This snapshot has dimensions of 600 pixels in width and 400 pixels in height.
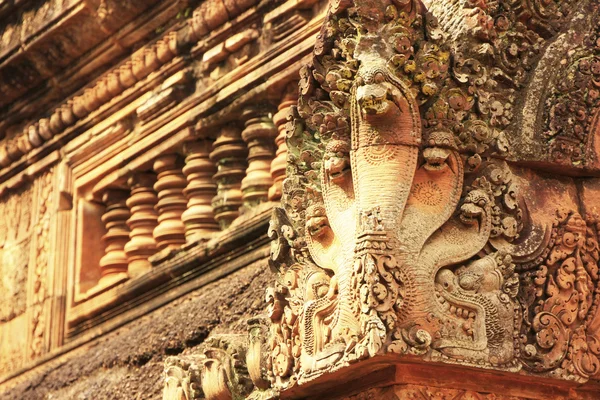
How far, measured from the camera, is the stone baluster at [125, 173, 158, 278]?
6.95 meters

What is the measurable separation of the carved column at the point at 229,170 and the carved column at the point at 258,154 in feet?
0.36

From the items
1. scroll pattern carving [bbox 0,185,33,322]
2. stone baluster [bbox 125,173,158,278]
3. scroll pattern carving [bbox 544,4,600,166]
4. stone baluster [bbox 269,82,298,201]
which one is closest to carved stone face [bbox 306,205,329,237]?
scroll pattern carving [bbox 544,4,600,166]

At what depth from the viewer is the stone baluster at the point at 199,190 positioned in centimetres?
654

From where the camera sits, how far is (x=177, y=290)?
6504 mm

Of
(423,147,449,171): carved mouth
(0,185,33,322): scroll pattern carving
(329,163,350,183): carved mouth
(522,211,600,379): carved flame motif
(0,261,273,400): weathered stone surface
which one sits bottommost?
(522,211,600,379): carved flame motif

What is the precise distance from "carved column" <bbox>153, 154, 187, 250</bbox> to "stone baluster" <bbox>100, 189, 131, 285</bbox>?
383mm

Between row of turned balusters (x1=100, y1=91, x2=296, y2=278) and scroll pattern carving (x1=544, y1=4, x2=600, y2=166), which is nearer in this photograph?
scroll pattern carving (x1=544, y1=4, x2=600, y2=166)

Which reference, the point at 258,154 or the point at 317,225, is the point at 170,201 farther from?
the point at 317,225

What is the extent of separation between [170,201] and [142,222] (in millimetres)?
253

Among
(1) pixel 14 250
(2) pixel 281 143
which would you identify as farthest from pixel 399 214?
(1) pixel 14 250

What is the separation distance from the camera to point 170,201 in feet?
22.3

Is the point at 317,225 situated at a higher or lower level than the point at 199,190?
lower

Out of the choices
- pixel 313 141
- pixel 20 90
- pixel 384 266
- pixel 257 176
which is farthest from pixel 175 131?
pixel 384 266

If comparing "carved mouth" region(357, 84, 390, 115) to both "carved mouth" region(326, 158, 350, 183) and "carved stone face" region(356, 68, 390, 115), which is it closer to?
"carved stone face" region(356, 68, 390, 115)
